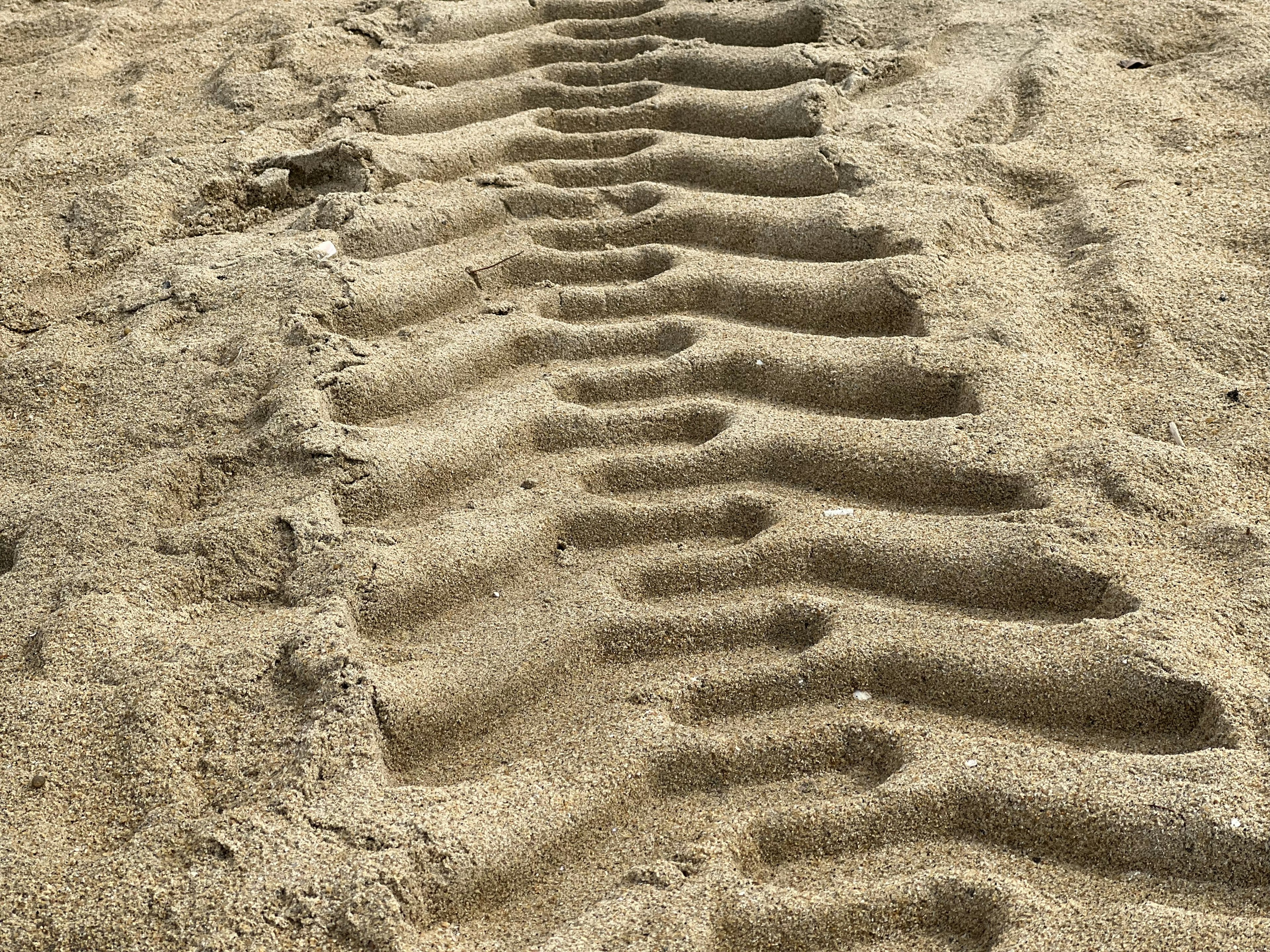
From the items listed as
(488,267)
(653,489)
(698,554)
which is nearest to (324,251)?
(488,267)

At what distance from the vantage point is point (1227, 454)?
182 centimetres

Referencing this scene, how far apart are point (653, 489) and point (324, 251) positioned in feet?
3.08

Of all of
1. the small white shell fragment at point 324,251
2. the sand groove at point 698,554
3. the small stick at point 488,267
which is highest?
the small white shell fragment at point 324,251

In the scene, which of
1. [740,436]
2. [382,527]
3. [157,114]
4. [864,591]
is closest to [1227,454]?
[864,591]

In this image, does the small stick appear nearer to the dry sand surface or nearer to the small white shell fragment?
the dry sand surface

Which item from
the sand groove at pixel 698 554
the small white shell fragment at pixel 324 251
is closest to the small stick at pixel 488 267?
the sand groove at pixel 698 554

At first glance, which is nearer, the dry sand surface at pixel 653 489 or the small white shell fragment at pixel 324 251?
the dry sand surface at pixel 653 489

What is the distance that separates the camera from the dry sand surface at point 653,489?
1361 mm

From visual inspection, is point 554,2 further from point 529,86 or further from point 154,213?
point 154,213

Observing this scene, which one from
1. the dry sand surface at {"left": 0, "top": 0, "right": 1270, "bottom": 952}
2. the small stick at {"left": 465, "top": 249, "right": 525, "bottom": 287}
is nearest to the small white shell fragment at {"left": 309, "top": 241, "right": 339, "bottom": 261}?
the dry sand surface at {"left": 0, "top": 0, "right": 1270, "bottom": 952}

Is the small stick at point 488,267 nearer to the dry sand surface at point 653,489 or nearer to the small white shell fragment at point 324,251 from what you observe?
the dry sand surface at point 653,489

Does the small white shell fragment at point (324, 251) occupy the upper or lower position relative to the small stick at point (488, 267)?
upper

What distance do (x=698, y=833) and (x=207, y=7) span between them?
3.03 m

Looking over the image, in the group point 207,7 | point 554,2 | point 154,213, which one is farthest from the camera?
point 207,7
